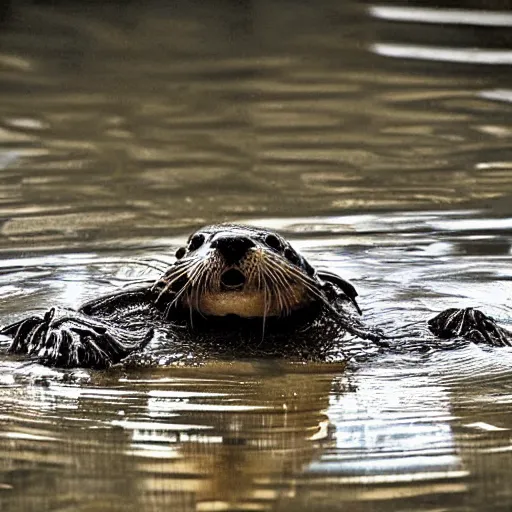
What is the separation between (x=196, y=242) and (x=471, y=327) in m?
1.00

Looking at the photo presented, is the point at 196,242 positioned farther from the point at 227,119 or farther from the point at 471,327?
the point at 227,119

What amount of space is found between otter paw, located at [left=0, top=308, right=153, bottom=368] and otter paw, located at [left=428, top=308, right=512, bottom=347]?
1035 millimetres

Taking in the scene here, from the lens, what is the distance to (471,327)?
516 centimetres

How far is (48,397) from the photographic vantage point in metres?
4.39

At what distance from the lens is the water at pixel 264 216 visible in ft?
12.1

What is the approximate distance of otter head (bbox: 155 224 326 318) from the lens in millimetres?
4961

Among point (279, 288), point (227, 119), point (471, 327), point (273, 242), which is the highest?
point (227, 119)

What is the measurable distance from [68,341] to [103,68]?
6438mm

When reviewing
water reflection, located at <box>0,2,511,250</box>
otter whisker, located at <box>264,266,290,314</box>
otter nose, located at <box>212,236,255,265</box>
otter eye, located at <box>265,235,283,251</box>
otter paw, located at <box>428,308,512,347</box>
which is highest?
water reflection, located at <box>0,2,511,250</box>

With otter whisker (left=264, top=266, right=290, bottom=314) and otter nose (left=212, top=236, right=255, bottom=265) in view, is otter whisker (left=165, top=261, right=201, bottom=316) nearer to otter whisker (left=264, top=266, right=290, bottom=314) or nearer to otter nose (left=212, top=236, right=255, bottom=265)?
otter nose (left=212, top=236, right=255, bottom=265)

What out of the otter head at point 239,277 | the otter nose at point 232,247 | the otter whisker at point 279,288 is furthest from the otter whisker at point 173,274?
the otter whisker at point 279,288

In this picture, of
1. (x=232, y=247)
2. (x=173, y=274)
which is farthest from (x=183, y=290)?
(x=232, y=247)

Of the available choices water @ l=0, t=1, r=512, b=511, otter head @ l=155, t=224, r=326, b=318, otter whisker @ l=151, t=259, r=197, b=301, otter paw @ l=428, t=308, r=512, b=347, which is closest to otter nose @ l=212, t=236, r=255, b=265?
otter head @ l=155, t=224, r=326, b=318

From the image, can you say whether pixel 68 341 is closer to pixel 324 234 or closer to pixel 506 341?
pixel 506 341
